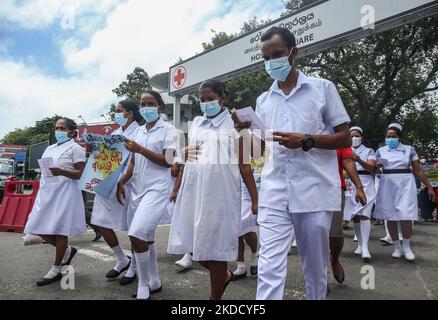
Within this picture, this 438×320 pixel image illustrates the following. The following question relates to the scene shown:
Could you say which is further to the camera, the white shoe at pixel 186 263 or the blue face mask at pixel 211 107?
the white shoe at pixel 186 263

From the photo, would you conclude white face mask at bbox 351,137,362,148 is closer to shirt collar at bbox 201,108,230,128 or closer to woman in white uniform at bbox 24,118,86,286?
shirt collar at bbox 201,108,230,128

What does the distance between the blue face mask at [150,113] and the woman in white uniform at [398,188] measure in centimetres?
375

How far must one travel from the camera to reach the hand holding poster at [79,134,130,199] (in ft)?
13.4

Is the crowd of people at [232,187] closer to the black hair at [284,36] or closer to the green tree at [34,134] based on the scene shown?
the black hair at [284,36]

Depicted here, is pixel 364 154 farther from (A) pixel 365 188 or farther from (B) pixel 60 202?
(B) pixel 60 202

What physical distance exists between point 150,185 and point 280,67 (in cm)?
177

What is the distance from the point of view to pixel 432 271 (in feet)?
15.7

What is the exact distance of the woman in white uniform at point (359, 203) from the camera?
5.64m

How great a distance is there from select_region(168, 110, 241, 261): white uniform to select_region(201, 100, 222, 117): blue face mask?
1.9 inches

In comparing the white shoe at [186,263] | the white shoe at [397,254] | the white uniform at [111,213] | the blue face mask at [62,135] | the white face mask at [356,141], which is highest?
the blue face mask at [62,135]

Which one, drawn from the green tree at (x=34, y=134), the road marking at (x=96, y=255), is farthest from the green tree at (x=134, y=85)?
the road marking at (x=96, y=255)

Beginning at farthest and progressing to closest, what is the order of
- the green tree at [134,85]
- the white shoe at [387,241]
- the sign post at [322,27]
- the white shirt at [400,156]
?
the green tree at [134,85]
the white shoe at [387,241]
the white shirt at [400,156]
the sign post at [322,27]

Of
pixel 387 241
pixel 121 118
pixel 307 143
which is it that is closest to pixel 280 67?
pixel 307 143
